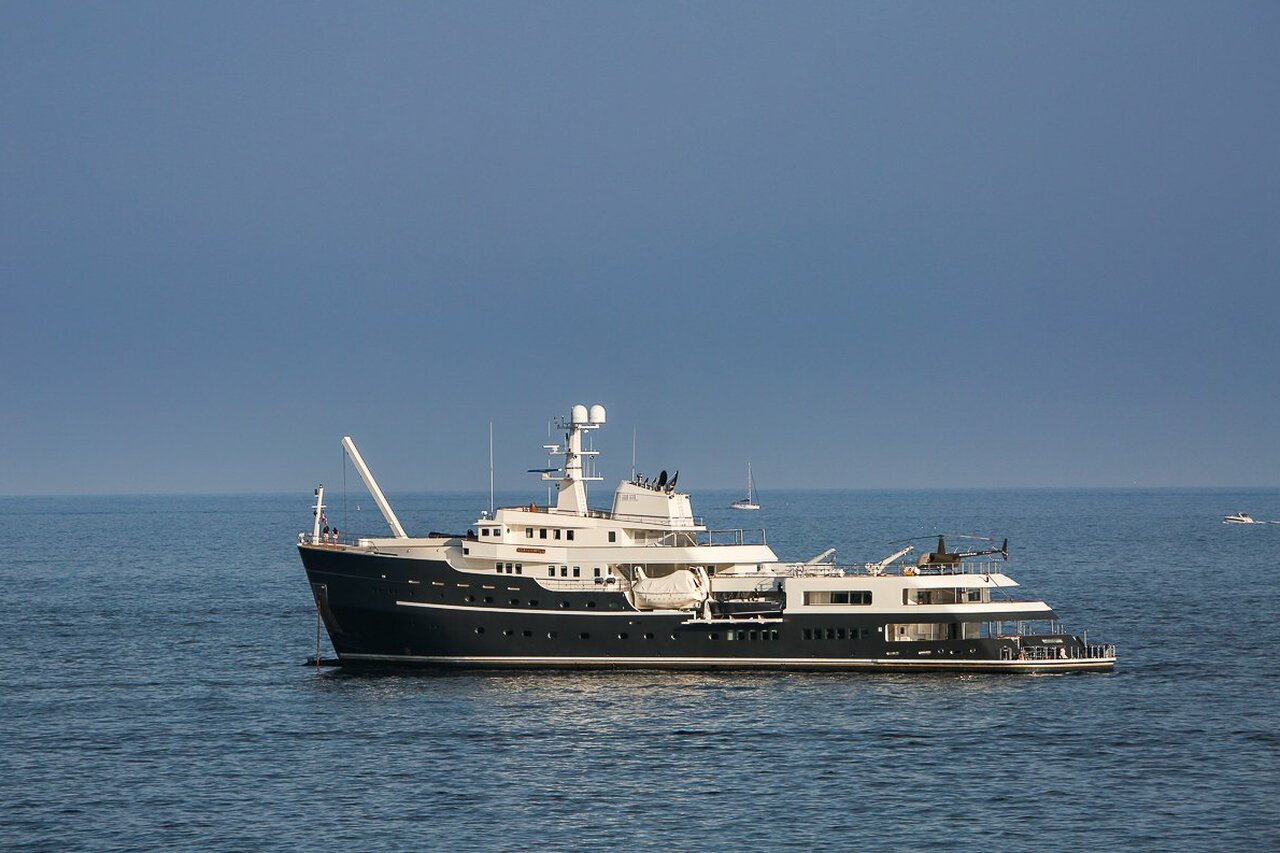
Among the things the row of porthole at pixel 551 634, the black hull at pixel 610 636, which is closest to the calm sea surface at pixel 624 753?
the black hull at pixel 610 636

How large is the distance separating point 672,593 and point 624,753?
14098mm

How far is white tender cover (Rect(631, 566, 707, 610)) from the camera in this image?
62.6m

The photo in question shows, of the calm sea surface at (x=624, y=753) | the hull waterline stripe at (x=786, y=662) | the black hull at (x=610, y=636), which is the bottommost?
the calm sea surface at (x=624, y=753)

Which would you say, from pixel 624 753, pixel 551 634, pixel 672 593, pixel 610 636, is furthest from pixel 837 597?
pixel 624 753

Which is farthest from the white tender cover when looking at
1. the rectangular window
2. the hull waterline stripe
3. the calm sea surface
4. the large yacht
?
the rectangular window

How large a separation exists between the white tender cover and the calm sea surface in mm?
3331

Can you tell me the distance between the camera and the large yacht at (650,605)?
2436 inches

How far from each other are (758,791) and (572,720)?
10.7 meters

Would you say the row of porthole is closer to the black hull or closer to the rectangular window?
the black hull

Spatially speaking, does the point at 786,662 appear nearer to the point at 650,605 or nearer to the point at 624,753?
the point at 650,605

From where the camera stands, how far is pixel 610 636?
62250 mm

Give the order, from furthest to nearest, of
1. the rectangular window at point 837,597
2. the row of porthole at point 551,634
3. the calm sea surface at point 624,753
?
the row of porthole at point 551,634
the rectangular window at point 837,597
the calm sea surface at point 624,753

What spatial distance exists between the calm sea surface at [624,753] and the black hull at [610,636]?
1065 millimetres

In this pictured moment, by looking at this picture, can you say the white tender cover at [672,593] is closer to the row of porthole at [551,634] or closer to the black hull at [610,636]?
the black hull at [610,636]
